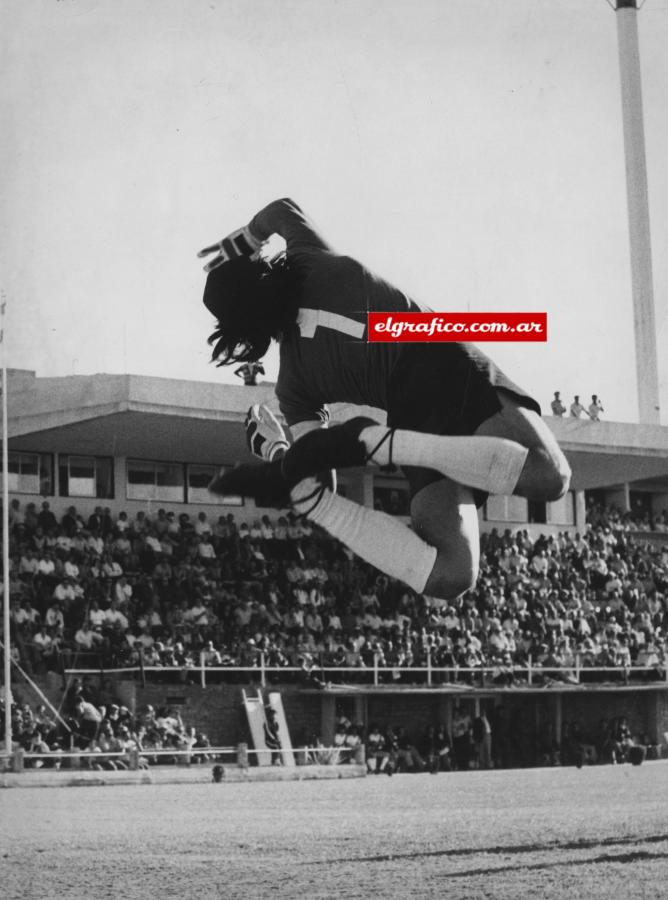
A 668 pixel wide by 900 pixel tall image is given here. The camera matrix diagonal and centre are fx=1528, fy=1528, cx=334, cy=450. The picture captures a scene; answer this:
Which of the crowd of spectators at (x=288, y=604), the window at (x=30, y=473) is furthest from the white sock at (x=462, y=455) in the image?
the window at (x=30, y=473)

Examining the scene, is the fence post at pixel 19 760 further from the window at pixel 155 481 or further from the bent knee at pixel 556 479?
the bent knee at pixel 556 479

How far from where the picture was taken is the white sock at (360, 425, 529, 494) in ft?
15.1

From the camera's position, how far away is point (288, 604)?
25.4 m

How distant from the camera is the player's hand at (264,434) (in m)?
5.27

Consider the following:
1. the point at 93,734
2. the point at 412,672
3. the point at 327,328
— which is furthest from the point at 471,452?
the point at 412,672

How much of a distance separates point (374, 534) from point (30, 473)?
2366cm

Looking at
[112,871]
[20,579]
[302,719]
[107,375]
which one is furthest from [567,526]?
[112,871]

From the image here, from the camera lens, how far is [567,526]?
34.7 meters

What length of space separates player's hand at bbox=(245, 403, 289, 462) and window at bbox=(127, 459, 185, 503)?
78.3 ft

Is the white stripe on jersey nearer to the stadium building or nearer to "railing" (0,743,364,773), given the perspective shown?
"railing" (0,743,364,773)

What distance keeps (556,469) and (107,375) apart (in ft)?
70.6

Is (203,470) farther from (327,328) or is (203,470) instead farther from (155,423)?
(327,328)

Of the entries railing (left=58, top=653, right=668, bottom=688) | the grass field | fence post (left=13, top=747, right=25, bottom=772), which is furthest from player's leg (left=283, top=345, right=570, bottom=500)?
railing (left=58, top=653, right=668, bottom=688)

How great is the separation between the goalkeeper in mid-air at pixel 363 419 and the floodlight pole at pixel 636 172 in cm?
127
